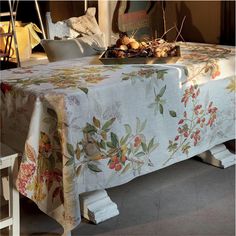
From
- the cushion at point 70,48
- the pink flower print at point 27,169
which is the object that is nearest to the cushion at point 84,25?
the cushion at point 70,48

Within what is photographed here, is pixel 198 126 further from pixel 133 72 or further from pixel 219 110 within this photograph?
pixel 133 72

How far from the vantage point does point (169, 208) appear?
7.20 feet

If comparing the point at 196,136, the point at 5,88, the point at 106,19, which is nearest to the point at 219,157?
the point at 196,136

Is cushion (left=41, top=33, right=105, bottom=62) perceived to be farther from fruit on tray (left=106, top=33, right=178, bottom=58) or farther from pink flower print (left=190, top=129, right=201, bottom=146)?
pink flower print (left=190, top=129, right=201, bottom=146)

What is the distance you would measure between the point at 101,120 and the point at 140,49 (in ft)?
1.96

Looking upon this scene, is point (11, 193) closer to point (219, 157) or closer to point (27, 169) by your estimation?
point (27, 169)

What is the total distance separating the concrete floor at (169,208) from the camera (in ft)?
6.63

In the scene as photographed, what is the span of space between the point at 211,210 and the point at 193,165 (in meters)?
0.54

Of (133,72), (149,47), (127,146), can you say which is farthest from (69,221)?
(149,47)

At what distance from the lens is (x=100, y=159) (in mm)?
1897

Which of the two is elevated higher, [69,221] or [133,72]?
[133,72]

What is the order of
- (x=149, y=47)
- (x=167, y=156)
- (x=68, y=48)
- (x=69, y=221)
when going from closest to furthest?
1. (x=69, y=221)
2. (x=167, y=156)
3. (x=149, y=47)
4. (x=68, y=48)

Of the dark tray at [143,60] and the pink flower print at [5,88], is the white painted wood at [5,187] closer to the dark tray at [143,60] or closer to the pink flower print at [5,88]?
the pink flower print at [5,88]

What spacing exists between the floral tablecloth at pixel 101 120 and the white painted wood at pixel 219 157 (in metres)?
0.26
